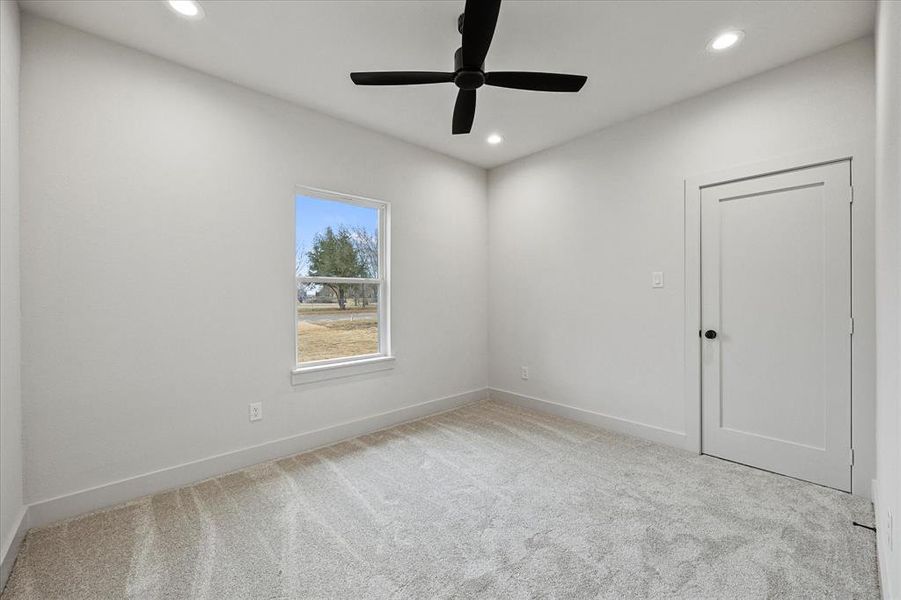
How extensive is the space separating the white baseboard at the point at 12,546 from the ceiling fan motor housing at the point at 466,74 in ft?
9.77

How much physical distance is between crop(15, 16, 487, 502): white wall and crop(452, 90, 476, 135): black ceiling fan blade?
124cm

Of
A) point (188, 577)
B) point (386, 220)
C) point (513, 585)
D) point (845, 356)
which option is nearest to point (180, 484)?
point (188, 577)

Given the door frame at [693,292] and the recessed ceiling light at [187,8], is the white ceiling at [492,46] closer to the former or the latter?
the recessed ceiling light at [187,8]

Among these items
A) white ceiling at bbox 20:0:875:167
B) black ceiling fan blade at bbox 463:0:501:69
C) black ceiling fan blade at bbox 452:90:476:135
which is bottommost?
black ceiling fan blade at bbox 452:90:476:135

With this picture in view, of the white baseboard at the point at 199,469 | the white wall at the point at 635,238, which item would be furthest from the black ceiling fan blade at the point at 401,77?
the white baseboard at the point at 199,469

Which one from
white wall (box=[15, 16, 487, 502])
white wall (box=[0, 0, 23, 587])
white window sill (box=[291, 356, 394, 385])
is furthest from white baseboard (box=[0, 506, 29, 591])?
white window sill (box=[291, 356, 394, 385])

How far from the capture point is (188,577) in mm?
1744

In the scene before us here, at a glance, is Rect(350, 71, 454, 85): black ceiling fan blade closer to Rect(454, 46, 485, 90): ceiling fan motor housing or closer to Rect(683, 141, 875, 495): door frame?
Rect(454, 46, 485, 90): ceiling fan motor housing

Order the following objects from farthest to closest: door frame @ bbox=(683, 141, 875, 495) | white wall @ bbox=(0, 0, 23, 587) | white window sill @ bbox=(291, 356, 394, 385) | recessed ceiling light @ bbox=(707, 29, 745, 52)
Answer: white window sill @ bbox=(291, 356, 394, 385), door frame @ bbox=(683, 141, 875, 495), recessed ceiling light @ bbox=(707, 29, 745, 52), white wall @ bbox=(0, 0, 23, 587)

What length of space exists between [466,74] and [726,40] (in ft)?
5.20

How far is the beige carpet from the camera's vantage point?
1685 millimetres

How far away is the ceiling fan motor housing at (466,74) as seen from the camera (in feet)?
6.63

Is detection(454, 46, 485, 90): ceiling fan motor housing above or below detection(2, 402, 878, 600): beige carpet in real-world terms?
above

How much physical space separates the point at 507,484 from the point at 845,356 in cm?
217
